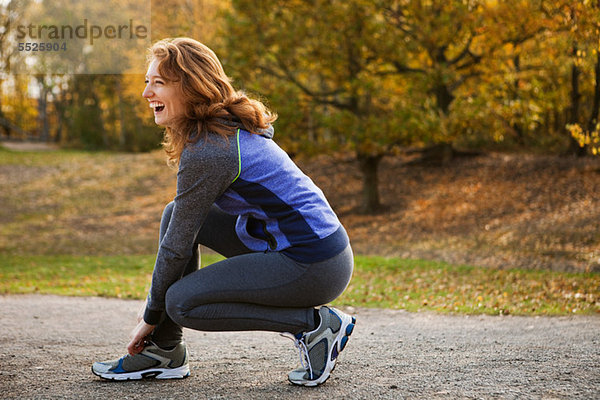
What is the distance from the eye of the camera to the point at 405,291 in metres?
7.30

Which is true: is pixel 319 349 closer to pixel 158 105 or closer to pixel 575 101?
pixel 158 105

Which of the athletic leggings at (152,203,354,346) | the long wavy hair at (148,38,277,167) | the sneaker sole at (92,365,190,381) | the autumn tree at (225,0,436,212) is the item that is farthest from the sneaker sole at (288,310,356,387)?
the autumn tree at (225,0,436,212)

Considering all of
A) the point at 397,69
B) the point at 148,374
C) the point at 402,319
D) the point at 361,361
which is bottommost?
the point at 402,319

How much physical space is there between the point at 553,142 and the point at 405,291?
10491 millimetres

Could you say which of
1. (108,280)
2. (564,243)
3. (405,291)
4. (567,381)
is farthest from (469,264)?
(567,381)

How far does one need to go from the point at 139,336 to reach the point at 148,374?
0.24 metres

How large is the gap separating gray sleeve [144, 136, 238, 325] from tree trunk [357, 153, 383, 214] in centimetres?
1176

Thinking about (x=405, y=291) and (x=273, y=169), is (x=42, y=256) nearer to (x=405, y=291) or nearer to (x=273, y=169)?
(x=405, y=291)

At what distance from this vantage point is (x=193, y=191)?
265 centimetres

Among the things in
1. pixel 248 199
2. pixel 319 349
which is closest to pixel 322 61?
pixel 248 199

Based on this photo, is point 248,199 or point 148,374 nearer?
point 248,199

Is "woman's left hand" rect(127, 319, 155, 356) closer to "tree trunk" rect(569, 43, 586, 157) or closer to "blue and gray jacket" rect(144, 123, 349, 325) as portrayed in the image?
"blue and gray jacket" rect(144, 123, 349, 325)

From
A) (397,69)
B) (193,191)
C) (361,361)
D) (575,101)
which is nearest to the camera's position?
(193,191)

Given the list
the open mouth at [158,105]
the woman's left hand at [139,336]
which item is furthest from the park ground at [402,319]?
the open mouth at [158,105]
